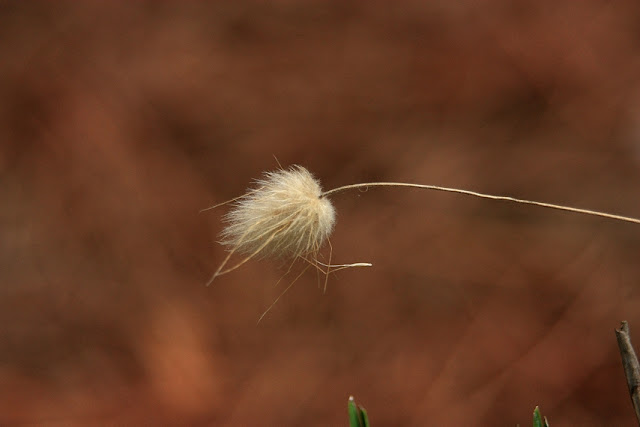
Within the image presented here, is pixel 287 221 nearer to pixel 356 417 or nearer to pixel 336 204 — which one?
pixel 356 417

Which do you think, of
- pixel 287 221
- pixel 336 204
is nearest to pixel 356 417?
pixel 287 221

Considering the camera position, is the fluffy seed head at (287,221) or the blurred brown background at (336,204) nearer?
the fluffy seed head at (287,221)

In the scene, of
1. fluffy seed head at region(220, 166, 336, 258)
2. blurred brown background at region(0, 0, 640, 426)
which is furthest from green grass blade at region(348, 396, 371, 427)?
blurred brown background at region(0, 0, 640, 426)

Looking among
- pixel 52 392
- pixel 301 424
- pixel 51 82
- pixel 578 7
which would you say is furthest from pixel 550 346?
pixel 51 82

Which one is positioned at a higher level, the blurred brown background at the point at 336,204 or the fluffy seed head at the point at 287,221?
the blurred brown background at the point at 336,204

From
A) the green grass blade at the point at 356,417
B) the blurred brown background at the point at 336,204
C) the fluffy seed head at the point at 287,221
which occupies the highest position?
the blurred brown background at the point at 336,204

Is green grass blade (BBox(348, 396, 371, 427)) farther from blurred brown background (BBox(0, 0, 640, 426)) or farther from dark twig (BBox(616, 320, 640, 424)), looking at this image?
blurred brown background (BBox(0, 0, 640, 426))

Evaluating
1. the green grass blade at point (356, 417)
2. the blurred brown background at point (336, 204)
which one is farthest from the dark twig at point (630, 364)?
the blurred brown background at point (336, 204)

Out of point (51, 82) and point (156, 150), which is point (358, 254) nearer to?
point (156, 150)

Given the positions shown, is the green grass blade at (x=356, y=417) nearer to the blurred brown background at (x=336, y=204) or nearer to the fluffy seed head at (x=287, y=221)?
the fluffy seed head at (x=287, y=221)
